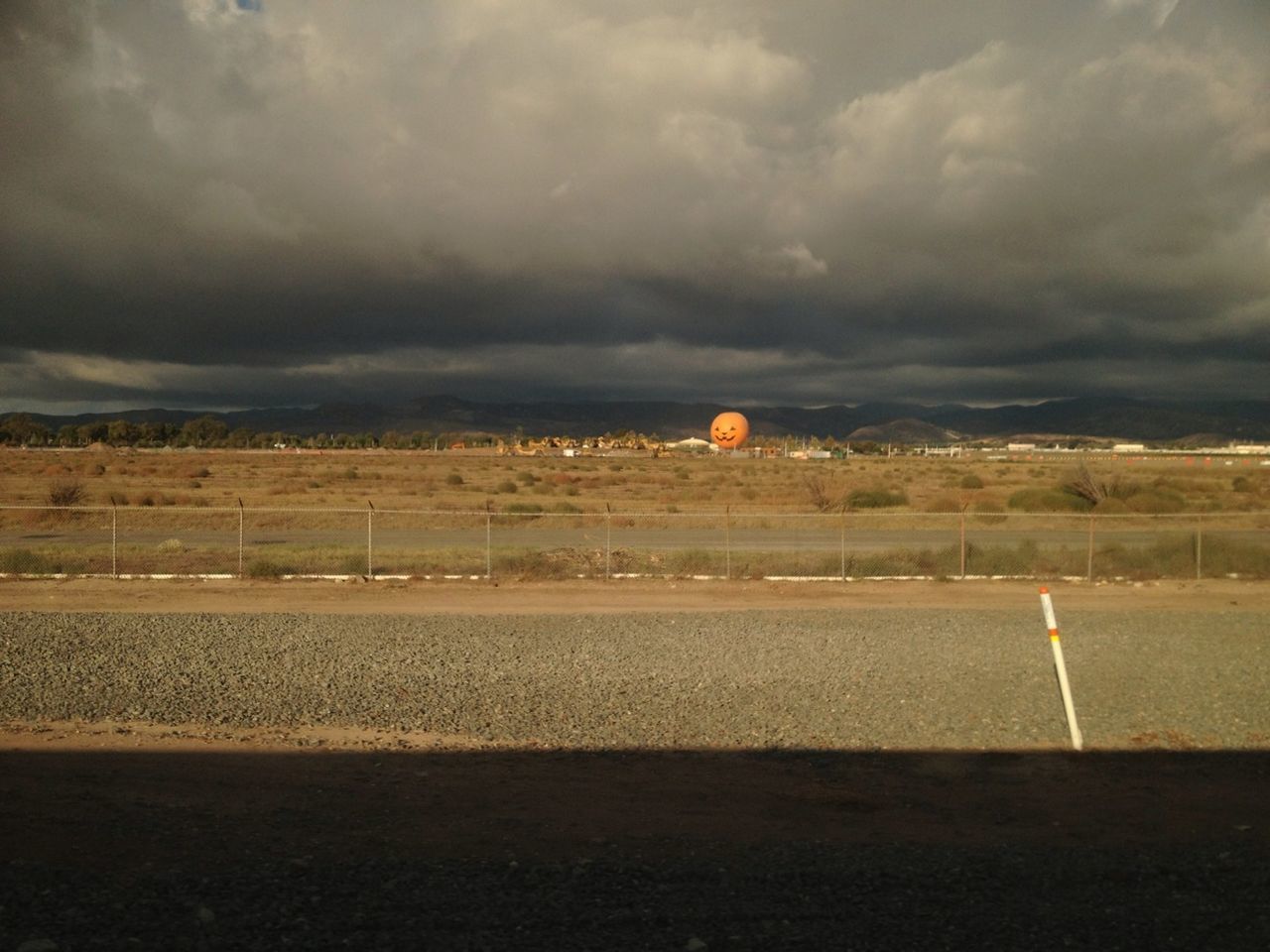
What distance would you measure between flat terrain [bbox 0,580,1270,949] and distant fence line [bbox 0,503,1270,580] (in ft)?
31.5

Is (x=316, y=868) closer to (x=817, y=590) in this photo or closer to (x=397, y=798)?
(x=397, y=798)

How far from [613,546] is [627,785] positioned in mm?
25763

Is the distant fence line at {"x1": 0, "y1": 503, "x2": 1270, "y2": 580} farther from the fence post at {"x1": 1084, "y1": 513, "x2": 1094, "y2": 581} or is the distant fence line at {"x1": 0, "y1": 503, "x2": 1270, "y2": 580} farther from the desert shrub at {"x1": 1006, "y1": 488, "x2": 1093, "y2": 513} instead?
the desert shrub at {"x1": 1006, "y1": 488, "x2": 1093, "y2": 513}

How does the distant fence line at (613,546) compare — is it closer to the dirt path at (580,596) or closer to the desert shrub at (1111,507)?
the dirt path at (580,596)

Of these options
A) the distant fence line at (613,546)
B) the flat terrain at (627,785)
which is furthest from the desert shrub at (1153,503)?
the flat terrain at (627,785)

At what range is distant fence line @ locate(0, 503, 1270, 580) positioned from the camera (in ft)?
99.6

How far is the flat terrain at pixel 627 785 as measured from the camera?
21.5ft

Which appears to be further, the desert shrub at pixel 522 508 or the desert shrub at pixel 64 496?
the desert shrub at pixel 522 508

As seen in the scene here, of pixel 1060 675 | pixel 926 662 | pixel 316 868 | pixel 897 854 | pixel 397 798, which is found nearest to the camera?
pixel 316 868

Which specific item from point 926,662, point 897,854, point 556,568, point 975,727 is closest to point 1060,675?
point 975,727

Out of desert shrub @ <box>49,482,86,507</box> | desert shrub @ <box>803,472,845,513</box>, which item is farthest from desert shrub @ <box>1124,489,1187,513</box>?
desert shrub @ <box>49,482,86,507</box>

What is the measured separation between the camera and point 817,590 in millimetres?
27719

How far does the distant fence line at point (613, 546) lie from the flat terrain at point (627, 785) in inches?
378

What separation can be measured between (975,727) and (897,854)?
5208 mm
